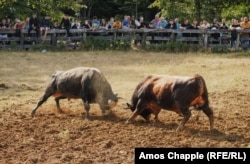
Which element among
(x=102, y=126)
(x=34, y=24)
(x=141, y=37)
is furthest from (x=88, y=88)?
(x=141, y=37)

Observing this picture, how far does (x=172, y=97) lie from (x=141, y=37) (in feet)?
54.9

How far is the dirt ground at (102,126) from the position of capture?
7738 mm

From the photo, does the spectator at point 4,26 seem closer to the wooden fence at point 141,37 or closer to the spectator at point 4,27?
the spectator at point 4,27

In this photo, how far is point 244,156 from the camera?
22.0ft

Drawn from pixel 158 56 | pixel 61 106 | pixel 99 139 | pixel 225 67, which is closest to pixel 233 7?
pixel 158 56

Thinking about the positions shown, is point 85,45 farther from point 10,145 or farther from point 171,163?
point 171,163

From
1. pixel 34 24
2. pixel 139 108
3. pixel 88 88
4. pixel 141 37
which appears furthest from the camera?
pixel 141 37

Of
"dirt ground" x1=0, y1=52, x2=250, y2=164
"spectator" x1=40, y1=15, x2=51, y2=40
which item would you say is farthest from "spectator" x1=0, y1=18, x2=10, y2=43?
"dirt ground" x1=0, y1=52, x2=250, y2=164

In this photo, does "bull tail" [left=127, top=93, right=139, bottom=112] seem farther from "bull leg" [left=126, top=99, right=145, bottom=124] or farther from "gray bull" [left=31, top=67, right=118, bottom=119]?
"gray bull" [left=31, top=67, right=118, bottom=119]

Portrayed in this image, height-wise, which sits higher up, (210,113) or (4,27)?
(4,27)

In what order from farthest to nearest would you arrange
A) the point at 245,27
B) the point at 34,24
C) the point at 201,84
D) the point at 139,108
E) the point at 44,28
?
the point at 44,28
the point at 34,24
the point at 245,27
the point at 139,108
the point at 201,84

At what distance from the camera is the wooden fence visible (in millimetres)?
24859

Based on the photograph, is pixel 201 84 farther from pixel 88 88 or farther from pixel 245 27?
Result: pixel 245 27

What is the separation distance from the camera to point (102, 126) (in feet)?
31.1
